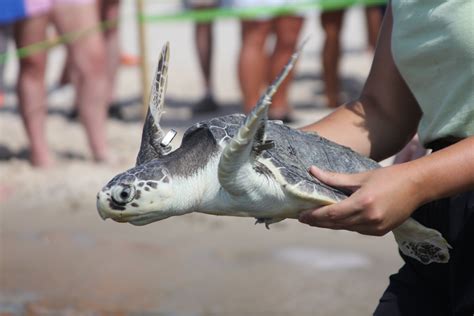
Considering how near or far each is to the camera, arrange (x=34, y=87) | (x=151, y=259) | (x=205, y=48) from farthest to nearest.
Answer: (x=205, y=48)
(x=34, y=87)
(x=151, y=259)

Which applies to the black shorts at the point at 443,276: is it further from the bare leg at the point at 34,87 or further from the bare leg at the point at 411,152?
the bare leg at the point at 34,87

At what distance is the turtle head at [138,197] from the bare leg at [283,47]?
5.10 metres

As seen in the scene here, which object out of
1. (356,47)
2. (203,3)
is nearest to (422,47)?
(203,3)

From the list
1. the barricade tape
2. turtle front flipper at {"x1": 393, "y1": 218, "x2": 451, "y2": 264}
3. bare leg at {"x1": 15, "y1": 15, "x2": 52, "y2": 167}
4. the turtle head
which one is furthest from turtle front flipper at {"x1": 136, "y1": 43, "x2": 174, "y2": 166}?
bare leg at {"x1": 15, "y1": 15, "x2": 52, "y2": 167}

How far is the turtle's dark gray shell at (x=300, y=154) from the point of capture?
1774mm

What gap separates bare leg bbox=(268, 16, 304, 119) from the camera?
6.89 m

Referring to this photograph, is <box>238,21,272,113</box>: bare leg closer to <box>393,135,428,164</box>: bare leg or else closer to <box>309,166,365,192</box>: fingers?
<box>393,135,428,164</box>: bare leg

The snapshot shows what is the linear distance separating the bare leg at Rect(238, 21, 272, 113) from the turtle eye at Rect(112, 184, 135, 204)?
5109 millimetres

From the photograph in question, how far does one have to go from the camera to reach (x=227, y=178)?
169 centimetres

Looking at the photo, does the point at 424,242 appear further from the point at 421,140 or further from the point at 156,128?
Result: the point at 156,128

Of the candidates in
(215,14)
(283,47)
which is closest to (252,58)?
(283,47)

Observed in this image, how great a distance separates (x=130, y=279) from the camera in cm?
480

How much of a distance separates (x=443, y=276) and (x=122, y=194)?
2.13ft

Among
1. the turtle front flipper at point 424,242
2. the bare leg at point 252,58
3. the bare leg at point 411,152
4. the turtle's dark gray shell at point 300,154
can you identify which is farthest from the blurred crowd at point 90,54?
the turtle front flipper at point 424,242
